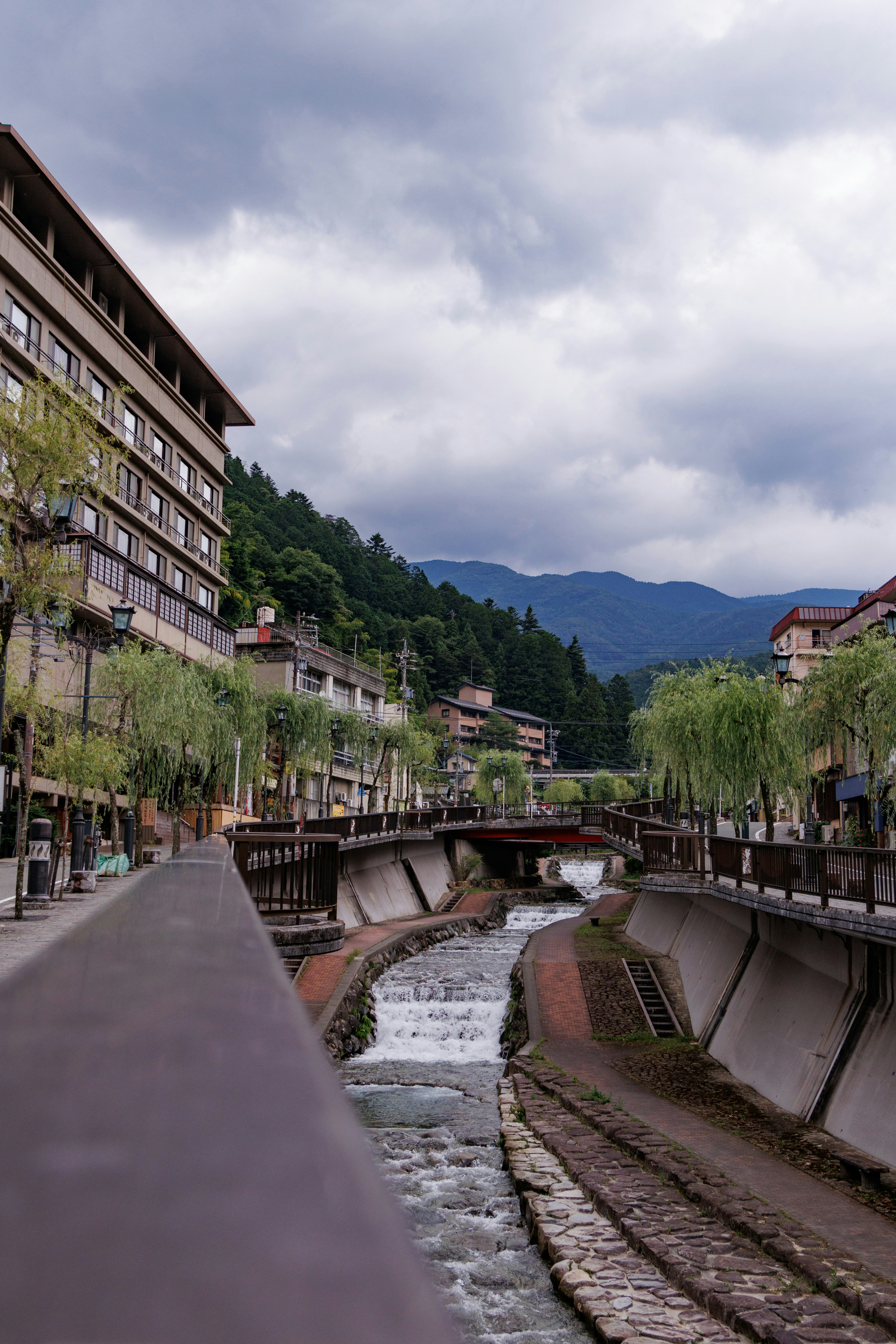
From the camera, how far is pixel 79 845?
2762 centimetres

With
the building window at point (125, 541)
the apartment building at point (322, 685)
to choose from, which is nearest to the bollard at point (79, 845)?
the building window at point (125, 541)

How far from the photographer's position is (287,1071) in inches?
39.4

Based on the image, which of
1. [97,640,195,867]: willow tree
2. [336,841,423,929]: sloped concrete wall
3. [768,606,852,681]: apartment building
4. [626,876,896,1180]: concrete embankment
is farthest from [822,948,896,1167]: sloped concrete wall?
[768,606,852,681]: apartment building

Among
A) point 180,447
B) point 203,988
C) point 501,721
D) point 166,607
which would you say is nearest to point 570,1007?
point 203,988

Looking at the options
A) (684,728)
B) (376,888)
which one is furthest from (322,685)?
(684,728)

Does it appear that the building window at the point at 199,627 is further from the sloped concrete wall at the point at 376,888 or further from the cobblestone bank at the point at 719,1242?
the cobblestone bank at the point at 719,1242

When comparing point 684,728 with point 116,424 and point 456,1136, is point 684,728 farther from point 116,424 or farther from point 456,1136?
point 116,424

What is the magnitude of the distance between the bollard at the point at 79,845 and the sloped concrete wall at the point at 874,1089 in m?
20.3

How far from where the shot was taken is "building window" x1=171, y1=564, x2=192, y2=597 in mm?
54312

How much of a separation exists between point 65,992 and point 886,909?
15230 mm

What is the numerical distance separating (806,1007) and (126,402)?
141 feet

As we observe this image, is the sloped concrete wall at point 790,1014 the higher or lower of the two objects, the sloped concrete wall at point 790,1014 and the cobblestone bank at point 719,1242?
the higher

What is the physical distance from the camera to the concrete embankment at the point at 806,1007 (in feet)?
42.3

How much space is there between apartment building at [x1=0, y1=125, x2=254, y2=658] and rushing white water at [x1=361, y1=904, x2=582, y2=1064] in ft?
48.1
